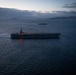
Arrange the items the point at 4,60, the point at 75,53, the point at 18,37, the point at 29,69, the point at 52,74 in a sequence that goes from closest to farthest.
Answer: the point at 52,74
the point at 29,69
the point at 4,60
the point at 75,53
the point at 18,37

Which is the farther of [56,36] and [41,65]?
[56,36]

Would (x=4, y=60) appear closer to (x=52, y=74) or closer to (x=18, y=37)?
(x=52, y=74)

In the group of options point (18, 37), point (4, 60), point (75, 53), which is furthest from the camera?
point (18, 37)

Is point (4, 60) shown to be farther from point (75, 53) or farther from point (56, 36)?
point (56, 36)

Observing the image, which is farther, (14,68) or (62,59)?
(62,59)

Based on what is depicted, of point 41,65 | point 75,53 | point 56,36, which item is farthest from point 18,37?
point 41,65

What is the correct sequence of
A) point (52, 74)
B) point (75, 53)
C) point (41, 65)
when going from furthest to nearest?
point (75, 53)
point (41, 65)
point (52, 74)

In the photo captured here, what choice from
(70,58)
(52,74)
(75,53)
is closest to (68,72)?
(52,74)

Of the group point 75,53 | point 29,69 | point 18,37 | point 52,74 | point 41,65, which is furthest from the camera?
point 18,37
